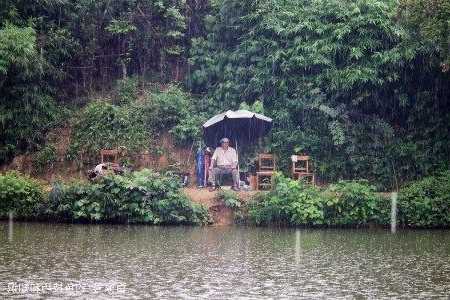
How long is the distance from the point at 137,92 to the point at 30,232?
30.1 ft

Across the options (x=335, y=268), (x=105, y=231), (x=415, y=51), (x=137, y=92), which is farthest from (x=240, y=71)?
(x=335, y=268)

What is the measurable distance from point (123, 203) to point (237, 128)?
4.89 m

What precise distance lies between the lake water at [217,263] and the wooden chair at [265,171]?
9.81ft

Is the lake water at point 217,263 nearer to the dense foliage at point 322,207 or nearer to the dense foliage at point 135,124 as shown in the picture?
the dense foliage at point 322,207

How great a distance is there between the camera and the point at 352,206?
17953 mm

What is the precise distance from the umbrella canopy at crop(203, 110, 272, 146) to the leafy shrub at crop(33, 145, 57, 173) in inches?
186

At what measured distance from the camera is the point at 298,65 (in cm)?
2202

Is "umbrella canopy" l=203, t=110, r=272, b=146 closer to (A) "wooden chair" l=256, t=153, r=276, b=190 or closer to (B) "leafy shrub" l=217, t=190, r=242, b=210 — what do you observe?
(A) "wooden chair" l=256, t=153, r=276, b=190

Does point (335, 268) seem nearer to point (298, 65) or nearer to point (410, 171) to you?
point (410, 171)

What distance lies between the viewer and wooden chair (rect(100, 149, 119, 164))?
2161cm

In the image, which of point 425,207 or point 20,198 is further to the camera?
point 20,198

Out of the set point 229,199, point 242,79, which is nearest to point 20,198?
point 229,199

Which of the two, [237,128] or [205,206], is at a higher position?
[237,128]

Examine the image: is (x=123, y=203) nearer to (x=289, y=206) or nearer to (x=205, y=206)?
(x=205, y=206)
